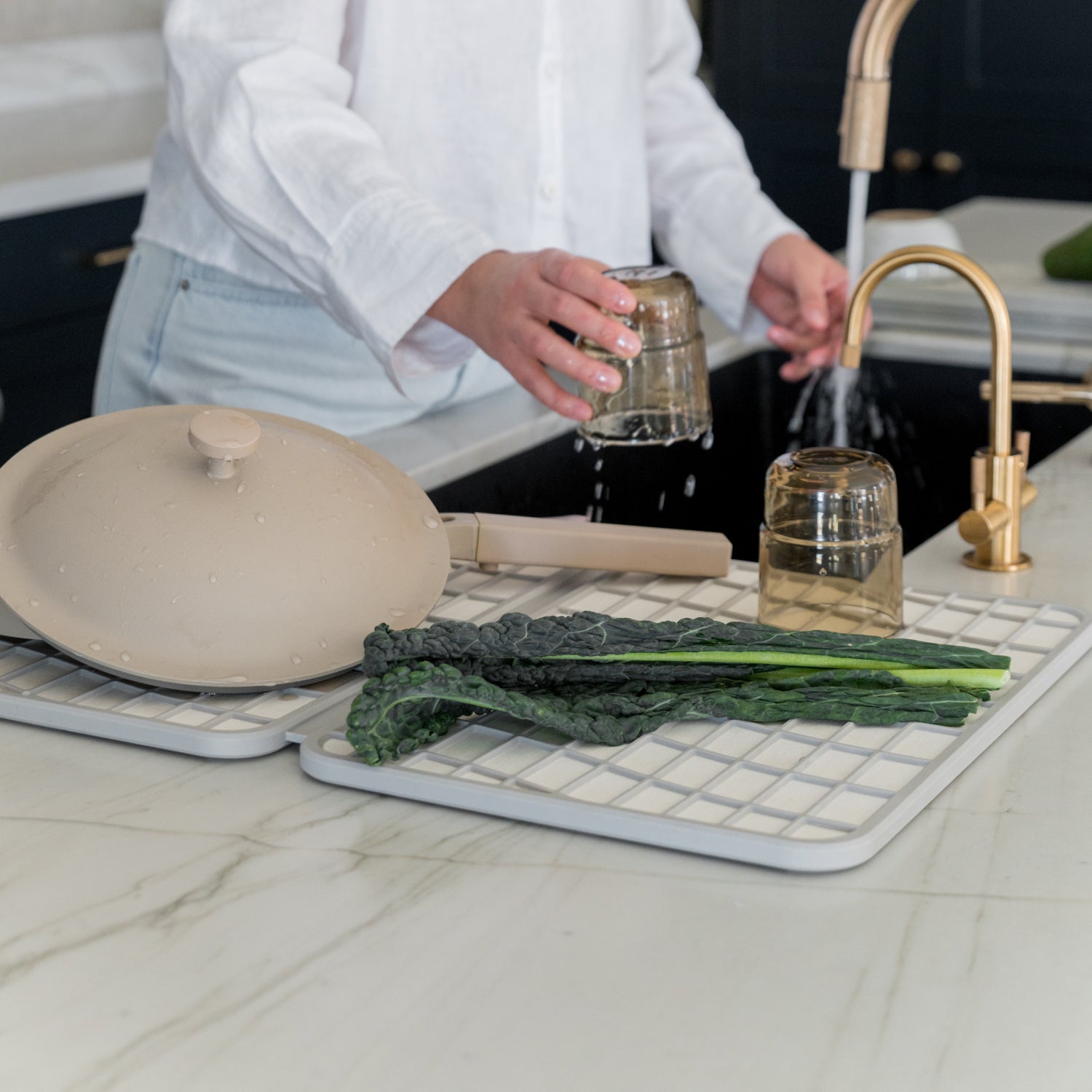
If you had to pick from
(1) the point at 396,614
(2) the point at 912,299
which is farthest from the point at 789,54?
(1) the point at 396,614

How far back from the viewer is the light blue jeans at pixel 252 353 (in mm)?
1351

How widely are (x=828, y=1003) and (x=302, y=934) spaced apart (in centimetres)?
20

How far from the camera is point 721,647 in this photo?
0.78 meters

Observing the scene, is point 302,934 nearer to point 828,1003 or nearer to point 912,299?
point 828,1003

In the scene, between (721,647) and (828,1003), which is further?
(721,647)

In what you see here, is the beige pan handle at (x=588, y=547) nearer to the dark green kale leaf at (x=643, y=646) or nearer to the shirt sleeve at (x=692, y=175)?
the dark green kale leaf at (x=643, y=646)

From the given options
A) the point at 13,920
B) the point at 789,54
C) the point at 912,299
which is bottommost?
the point at 13,920

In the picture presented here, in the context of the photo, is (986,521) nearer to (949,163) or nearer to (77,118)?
(77,118)

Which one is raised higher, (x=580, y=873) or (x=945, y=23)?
(x=945, y=23)

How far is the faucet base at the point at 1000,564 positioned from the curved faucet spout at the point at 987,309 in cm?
7

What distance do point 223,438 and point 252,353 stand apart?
57 cm

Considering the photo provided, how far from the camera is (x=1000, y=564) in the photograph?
1035mm

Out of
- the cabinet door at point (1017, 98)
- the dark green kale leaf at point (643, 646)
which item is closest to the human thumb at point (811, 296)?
the dark green kale leaf at point (643, 646)

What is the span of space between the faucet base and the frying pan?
0.38m
